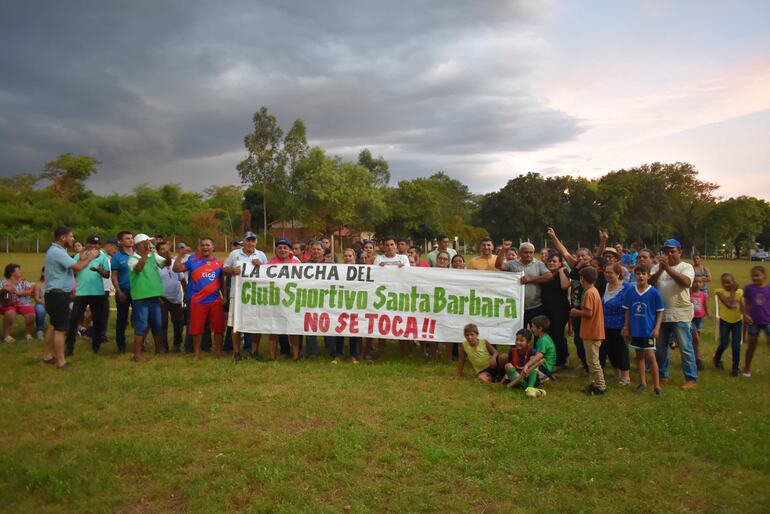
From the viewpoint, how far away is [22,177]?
230 feet

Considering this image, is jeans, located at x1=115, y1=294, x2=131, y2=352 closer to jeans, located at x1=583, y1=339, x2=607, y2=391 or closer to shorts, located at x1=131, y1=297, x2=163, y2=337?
shorts, located at x1=131, y1=297, x2=163, y2=337

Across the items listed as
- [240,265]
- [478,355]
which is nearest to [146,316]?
[240,265]

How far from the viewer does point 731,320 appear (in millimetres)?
8070

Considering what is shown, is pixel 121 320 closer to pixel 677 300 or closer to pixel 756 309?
pixel 677 300

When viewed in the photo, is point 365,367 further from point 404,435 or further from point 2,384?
point 2,384

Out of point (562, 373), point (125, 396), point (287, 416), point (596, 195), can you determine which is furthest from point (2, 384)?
point (596, 195)

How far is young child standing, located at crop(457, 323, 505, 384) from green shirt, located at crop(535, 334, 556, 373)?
0.59 metres

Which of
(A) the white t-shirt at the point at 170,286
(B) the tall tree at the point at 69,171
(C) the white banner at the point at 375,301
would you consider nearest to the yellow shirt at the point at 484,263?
(C) the white banner at the point at 375,301

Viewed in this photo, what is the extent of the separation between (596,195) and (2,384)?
6576 cm

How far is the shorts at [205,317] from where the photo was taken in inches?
325

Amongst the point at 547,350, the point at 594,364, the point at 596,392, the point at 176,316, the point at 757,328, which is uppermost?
the point at 757,328

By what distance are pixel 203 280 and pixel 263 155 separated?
154 feet

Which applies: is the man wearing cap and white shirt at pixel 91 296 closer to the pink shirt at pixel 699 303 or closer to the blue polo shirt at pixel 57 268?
the blue polo shirt at pixel 57 268

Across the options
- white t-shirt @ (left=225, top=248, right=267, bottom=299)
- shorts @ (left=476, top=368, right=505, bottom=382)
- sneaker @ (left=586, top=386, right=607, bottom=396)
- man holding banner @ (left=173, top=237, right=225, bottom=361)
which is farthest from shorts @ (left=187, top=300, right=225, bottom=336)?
sneaker @ (left=586, top=386, right=607, bottom=396)
